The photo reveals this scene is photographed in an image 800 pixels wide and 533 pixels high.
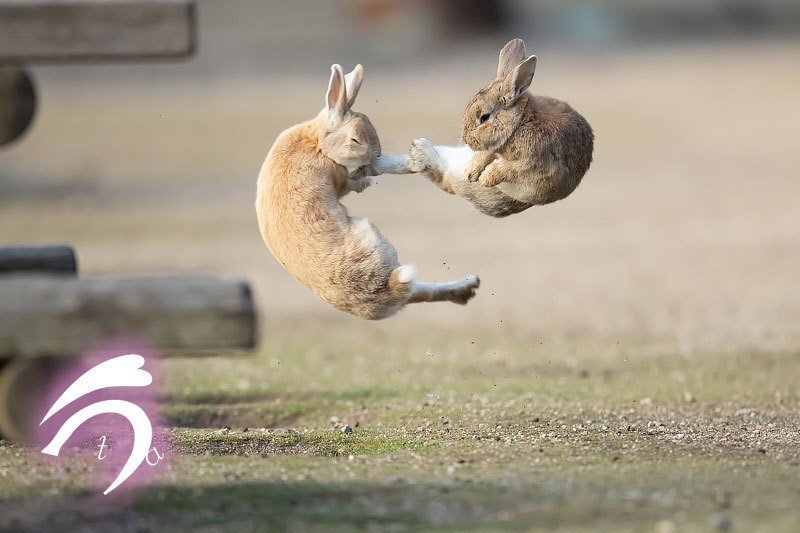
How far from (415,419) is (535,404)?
721 millimetres

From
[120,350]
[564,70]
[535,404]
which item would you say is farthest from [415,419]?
[564,70]

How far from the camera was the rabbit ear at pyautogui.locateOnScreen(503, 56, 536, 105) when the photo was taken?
5.87 meters

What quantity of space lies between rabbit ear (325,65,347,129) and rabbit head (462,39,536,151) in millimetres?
648

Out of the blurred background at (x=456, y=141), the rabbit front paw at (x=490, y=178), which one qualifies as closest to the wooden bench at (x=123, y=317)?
the rabbit front paw at (x=490, y=178)

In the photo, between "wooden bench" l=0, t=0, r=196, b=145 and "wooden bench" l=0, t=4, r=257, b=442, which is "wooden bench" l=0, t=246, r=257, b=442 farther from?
"wooden bench" l=0, t=0, r=196, b=145

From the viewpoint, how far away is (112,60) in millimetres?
5410

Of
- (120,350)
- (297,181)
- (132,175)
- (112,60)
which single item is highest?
(112,60)

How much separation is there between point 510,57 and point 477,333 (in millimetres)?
4219

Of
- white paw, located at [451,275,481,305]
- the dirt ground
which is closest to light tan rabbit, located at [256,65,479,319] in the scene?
white paw, located at [451,275,481,305]

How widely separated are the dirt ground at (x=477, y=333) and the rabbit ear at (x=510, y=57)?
107 centimetres

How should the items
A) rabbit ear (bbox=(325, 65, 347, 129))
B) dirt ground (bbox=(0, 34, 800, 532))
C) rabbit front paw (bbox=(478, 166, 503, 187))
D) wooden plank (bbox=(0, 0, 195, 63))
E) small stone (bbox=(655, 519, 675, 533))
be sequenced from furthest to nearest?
1. rabbit front paw (bbox=(478, 166, 503, 187))
2. rabbit ear (bbox=(325, 65, 347, 129))
3. wooden plank (bbox=(0, 0, 195, 63))
4. dirt ground (bbox=(0, 34, 800, 532))
5. small stone (bbox=(655, 519, 675, 533))

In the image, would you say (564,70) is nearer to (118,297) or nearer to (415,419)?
(415,419)

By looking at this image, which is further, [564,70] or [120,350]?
[564,70]

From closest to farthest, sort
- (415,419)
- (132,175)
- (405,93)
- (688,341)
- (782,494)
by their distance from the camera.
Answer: (782,494) → (415,419) → (688,341) → (132,175) → (405,93)
